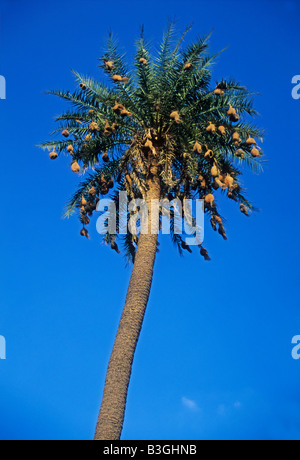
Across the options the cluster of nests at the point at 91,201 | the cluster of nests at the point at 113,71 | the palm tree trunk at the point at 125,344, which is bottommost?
the palm tree trunk at the point at 125,344

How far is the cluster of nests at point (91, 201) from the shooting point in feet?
46.1

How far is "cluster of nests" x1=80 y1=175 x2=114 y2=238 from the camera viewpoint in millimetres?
14039

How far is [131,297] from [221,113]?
5.60 meters

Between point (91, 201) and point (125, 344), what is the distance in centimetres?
505

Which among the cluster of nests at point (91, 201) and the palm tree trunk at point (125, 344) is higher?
the cluster of nests at point (91, 201)

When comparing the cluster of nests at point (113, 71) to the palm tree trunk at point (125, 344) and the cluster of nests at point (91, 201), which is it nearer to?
the cluster of nests at point (91, 201)

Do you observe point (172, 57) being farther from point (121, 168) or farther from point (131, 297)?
point (131, 297)

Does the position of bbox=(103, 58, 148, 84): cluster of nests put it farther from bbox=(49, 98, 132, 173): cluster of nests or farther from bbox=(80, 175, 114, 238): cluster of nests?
bbox=(80, 175, 114, 238): cluster of nests

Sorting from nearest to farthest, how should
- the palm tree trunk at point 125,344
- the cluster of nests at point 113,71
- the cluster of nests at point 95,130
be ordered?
1. the palm tree trunk at point 125,344
2. the cluster of nests at point 95,130
3. the cluster of nests at point 113,71

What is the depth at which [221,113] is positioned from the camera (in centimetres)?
1373

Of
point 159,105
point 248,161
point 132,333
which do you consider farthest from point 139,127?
point 132,333

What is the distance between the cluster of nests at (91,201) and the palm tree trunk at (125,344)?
7.44ft

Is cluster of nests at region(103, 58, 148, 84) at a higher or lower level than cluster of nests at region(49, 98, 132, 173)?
Result: higher

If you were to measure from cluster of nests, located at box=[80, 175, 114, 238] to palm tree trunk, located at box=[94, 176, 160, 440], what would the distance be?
227cm
